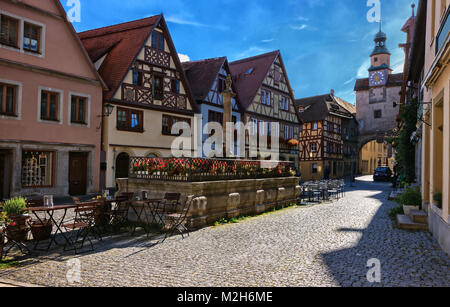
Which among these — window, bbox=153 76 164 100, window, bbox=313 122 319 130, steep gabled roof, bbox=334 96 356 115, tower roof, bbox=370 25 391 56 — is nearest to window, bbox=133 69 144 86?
window, bbox=153 76 164 100

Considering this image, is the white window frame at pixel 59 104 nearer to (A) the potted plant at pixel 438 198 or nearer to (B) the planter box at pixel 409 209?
Result: (B) the planter box at pixel 409 209

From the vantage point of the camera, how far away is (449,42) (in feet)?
19.3

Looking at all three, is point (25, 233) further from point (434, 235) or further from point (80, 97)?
point (80, 97)

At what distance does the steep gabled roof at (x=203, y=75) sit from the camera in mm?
24844

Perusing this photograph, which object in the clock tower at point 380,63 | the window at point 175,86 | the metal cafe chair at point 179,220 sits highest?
the clock tower at point 380,63

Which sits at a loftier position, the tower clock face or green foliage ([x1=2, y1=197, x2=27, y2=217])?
the tower clock face

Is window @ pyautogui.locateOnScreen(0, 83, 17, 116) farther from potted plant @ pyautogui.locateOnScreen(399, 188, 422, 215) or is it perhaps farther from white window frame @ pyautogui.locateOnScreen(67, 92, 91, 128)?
potted plant @ pyautogui.locateOnScreen(399, 188, 422, 215)

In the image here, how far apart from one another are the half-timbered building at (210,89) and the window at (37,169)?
10.0 metres

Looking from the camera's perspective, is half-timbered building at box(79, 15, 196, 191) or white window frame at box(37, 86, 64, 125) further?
half-timbered building at box(79, 15, 196, 191)

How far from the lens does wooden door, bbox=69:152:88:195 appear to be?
17125mm

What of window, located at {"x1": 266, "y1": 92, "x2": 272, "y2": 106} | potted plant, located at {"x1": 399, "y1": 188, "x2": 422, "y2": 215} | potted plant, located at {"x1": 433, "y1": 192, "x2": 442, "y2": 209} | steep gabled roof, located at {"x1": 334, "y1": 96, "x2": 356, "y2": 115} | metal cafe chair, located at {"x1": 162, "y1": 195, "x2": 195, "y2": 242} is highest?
steep gabled roof, located at {"x1": 334, "y1": 96, "x2": 356, "y2": 115}

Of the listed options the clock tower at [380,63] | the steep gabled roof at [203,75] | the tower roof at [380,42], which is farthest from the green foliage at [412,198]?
the tower roof at [380,42]

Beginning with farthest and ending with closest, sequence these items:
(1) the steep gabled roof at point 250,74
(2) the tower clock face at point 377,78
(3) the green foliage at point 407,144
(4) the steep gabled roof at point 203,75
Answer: (2) the tower clock face at point 377,78 → (1) the steep gabled roof at point 250,74 → (4) the steep gabled roof at point 203,75 → (3) the green foliage at point 407,144
